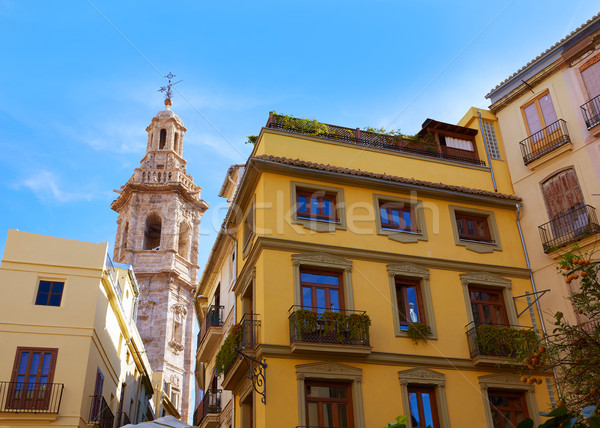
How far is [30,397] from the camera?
2055cm

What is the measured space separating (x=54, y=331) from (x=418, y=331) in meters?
12.3

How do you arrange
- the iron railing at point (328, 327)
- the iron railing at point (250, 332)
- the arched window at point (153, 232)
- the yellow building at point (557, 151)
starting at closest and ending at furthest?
the iron railing at point (328, 327) → the iron railing at point (250, 332) → the yellow building at point (557, 151) → the arched window at point (153, 232)

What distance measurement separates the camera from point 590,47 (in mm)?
19969

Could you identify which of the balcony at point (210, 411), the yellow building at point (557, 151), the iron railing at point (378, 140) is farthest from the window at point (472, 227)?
the balcony at point (210, 411)

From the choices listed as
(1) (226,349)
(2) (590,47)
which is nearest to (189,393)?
(1) (226,349)

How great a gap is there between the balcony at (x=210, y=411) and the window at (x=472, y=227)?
9.79m

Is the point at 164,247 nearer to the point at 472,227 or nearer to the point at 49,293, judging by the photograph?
the point at 49,293

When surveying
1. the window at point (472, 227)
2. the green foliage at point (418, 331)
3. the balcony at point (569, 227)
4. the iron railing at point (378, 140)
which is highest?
the iron railing at point (378, 140)

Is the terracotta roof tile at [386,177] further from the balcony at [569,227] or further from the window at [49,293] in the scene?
the window at [49,293]

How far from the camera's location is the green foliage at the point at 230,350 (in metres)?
17.2

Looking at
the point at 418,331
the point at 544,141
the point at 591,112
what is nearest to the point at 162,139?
the point at 544,141

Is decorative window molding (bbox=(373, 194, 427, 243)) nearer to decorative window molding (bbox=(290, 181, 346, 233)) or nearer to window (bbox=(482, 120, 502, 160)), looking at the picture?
decorative window molding (bbox=(290, 181, 346, 233))

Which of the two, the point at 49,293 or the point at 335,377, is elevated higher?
the point at 49,293

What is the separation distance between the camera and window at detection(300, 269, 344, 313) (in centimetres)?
1730
